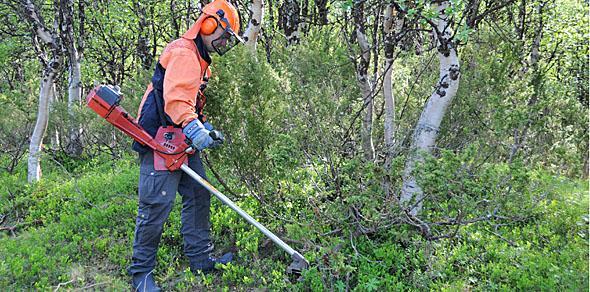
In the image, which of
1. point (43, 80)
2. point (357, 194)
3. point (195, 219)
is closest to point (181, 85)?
point (195, 219)

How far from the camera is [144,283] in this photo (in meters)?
3.55

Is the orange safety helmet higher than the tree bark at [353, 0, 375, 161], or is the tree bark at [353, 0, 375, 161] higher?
the orange safety helmet

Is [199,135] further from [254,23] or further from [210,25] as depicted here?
[254,23]

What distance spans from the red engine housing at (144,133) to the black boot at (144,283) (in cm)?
91

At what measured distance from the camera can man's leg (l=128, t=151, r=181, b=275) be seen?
350 cm

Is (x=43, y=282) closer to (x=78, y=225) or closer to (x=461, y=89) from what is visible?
(x=78, y=225)

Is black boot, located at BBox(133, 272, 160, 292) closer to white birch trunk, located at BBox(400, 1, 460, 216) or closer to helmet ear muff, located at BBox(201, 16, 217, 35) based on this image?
helmet ear muff, located at BBox(201, 16, 217, 35)

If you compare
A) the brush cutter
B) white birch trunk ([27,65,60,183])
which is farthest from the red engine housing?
white birch trunk ([27,65,60,183])

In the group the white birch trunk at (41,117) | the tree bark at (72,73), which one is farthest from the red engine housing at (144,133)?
the tree bark at (72,73)

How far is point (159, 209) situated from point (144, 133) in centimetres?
62

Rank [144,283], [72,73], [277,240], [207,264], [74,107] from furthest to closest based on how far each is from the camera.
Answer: [72,73]
[74,107]
[207,264]
[144,283]
[277,240]

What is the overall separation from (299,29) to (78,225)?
4498mm

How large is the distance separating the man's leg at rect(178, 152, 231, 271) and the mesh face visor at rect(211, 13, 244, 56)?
0.96 metres

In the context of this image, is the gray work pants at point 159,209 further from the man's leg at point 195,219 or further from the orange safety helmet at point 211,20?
the orange safety helmet at point 211,20
